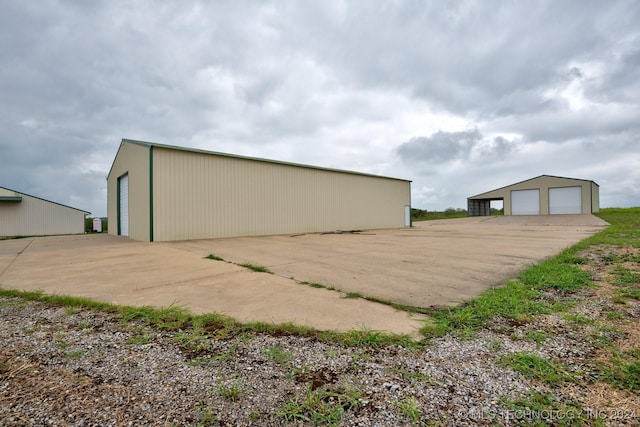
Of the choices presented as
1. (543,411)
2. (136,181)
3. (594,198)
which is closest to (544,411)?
(543,411)

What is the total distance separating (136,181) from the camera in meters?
12.1

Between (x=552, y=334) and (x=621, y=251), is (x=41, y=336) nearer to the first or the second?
(x=552, y=334)

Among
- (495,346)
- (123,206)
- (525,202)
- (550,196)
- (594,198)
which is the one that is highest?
(550,196)

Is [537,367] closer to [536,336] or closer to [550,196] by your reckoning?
[536,336]

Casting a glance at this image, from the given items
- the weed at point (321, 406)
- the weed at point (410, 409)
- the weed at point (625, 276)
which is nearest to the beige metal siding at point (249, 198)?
the weed at point (321, 406)

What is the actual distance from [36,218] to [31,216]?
12.9 inches

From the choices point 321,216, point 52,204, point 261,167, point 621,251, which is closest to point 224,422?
point 621,251

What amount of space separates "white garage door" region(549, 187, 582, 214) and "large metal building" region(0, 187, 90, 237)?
45.0 meters

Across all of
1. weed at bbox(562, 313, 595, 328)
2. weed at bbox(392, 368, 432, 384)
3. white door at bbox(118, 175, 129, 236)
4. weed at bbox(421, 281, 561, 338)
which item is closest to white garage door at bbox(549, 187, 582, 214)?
weed at bbox(421, 281, 561, 338)

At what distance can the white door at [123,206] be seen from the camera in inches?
550

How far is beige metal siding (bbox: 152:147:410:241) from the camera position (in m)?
11.0

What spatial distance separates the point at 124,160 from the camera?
13.8 metres

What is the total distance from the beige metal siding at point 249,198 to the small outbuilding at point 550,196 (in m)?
21.1

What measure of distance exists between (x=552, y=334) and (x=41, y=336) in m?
4.47
